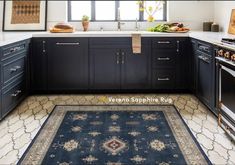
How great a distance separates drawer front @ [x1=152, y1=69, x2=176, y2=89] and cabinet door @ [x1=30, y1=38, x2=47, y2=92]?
1620mm

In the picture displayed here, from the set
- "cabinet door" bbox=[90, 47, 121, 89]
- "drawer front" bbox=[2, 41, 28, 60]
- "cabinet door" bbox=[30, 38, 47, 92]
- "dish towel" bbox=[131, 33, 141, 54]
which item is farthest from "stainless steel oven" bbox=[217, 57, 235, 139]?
"cabinet door" bbox=[30, 38, 47, 92]

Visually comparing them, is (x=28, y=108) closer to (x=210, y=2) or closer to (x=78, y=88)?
(x=78, y=88)

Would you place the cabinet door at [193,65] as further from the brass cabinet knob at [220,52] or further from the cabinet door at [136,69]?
the brass cabinet knob at [220,52]

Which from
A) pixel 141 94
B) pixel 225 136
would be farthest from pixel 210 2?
pixel 225 136

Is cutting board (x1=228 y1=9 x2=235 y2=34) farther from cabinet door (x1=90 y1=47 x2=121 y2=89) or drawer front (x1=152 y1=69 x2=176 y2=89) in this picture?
cabinet door (x1=90 y1=47 x2=121 y2=89)

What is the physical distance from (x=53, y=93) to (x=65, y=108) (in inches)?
33.5

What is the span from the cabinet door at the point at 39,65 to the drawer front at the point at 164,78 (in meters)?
1.62

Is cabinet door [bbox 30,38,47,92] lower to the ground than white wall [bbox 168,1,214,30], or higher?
lower

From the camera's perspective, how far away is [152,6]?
18.6 feet

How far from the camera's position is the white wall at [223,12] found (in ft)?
16.0

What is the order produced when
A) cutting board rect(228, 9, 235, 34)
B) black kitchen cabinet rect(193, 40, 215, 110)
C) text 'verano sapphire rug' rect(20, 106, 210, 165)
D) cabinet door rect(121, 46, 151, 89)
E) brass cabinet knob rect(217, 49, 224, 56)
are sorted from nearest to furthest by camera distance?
1. text 'verano sapphire rug' rect(20, 106, 210, 165)
2. brass cabinet knob rect(217, 49, 224, 56)
3. black kitchen cabinet rect(193, 40, 215, 110)
4. cutting board rect(228, 9, 235, 34)
5. cabinet door rect(121, 46, 151, 89)

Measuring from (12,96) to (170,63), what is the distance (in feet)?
7.54

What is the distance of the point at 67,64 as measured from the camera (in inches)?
196

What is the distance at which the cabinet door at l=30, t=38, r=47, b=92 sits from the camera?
16.1 ft
